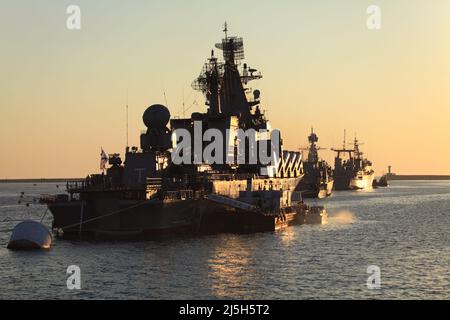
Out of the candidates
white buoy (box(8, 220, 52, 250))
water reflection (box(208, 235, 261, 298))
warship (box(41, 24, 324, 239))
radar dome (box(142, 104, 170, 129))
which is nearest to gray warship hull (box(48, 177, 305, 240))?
warship (box(41, 24, 324, 239))

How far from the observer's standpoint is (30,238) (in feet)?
214

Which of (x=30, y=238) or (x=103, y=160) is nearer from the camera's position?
(x=30, y=238)

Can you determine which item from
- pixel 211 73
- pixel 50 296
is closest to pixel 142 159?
pixel 211 73

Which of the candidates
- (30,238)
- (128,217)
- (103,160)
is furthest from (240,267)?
(103,160)

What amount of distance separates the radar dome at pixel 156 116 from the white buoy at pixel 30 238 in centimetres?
2201

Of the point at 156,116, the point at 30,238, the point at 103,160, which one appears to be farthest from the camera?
the point at 156,116

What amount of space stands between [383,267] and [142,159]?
3411 centimetres

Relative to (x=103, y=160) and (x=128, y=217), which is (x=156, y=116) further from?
(x=128, y=217)

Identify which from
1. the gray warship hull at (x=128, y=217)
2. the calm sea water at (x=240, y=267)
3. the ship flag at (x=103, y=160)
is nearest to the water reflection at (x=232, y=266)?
the calm sea water at (x=240, y=267)

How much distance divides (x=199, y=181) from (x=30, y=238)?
1008 inches

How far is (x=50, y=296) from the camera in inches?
1742

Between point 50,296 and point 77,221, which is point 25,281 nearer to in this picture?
point 50,296

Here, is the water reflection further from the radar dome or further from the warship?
the radar dome

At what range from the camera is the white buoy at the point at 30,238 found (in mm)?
65062
